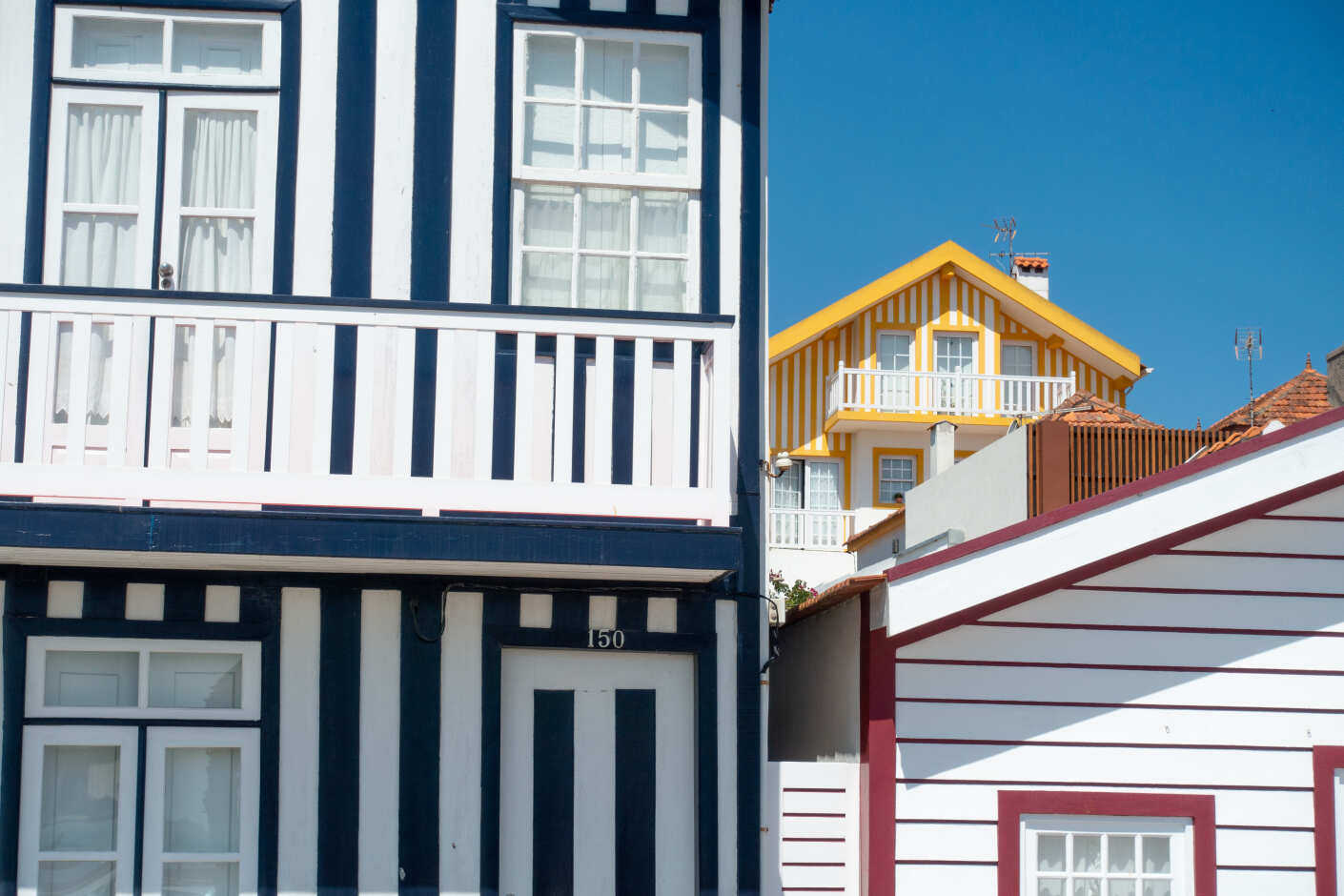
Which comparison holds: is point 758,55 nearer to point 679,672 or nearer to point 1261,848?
point 679,672

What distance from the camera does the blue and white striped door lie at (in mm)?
7504

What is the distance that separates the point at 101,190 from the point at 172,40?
903 mm

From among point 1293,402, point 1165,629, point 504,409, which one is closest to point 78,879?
point 504,409

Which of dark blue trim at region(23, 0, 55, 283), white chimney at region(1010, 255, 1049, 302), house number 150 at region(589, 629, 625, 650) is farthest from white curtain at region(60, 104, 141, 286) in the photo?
white chimney at region(1010, 255, 1049, 302)

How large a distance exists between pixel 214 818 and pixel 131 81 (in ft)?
13.0

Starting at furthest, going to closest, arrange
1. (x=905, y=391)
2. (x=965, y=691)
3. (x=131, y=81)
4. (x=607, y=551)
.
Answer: (x=905, y=391) < (x=131, y=81) < (x=965, y=691) < (x=607, y=551)

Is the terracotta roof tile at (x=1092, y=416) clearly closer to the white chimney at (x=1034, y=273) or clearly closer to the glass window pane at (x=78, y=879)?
the glass window pane at (x=78, y=879)

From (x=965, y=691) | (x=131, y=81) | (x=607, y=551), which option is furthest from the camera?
(x=131, y=81)

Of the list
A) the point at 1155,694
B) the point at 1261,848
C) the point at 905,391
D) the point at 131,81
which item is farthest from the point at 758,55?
the point at 905,391

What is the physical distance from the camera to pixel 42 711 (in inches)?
288

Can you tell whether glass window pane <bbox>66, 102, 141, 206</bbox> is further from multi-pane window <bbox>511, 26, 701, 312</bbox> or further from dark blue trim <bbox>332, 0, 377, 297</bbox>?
multi-pane window <bbox>511, 26, 701, 312</bbox>

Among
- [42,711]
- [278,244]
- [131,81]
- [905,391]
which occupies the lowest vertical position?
[42,711]

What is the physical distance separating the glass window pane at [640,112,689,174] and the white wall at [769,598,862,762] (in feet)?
8.59

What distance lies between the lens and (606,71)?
8141 mm
